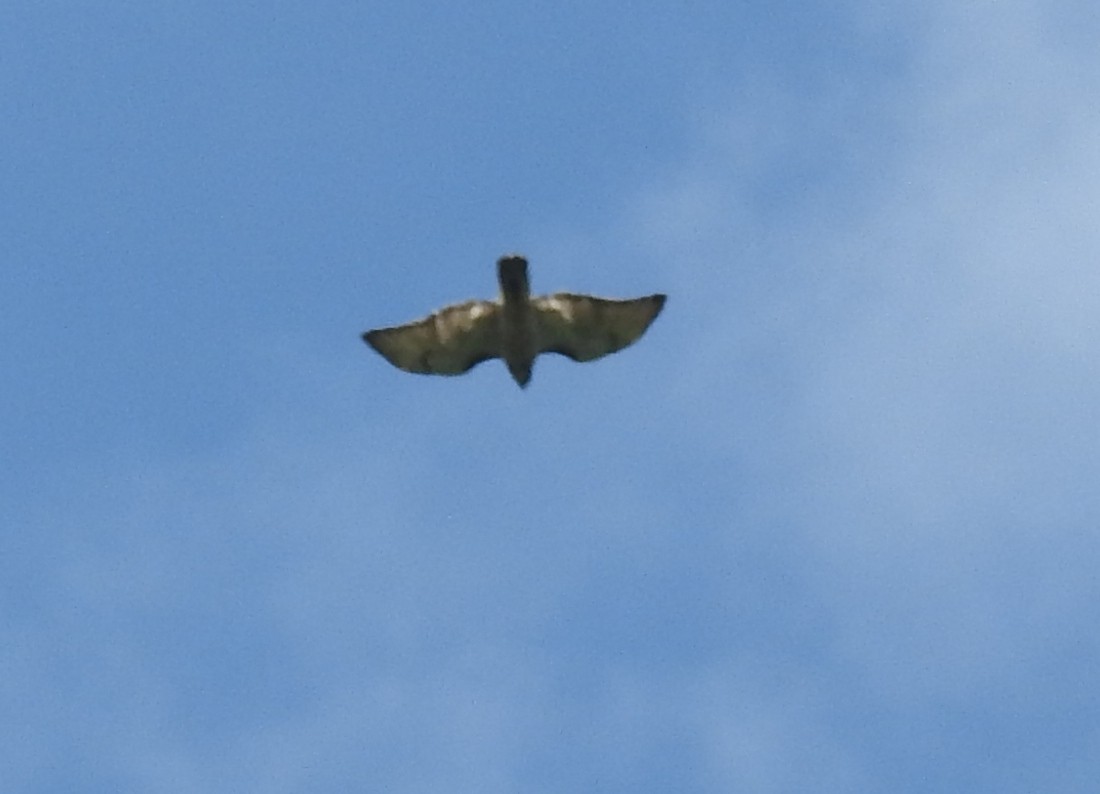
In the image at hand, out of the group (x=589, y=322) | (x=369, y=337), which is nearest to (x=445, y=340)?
(x=369, y=337)

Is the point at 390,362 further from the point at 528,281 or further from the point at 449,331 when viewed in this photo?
the point at 528,281

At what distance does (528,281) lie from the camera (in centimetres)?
4466

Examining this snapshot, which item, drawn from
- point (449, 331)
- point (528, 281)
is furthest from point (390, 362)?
point (528, 281)

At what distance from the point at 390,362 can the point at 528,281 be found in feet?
15.6

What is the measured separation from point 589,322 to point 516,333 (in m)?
2.11

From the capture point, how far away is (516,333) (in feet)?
151

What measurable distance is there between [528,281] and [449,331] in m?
3.10

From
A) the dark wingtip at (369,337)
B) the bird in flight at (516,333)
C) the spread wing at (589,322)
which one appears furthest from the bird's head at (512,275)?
the dark wingtip at (369,337)

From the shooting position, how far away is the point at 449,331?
47125mm

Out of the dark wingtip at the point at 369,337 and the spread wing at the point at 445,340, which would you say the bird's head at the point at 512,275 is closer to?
the spread wing at the point at 445,340

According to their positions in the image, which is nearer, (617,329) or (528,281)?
(528,281)

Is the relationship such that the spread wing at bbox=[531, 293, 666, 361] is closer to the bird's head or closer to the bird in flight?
the bird in flight

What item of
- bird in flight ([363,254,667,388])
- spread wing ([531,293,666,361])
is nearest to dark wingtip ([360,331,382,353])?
bird in flight ([363,254,667,388])

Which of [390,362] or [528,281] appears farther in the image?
[390,362]
